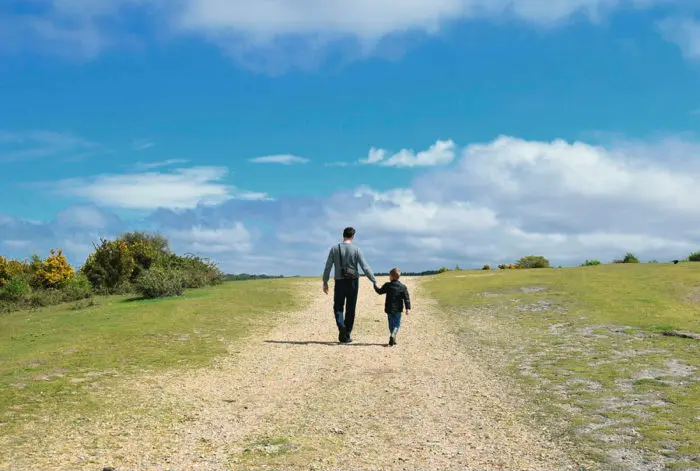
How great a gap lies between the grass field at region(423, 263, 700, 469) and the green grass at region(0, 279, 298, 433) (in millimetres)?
8353

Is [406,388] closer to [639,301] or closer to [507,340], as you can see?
[507,340]

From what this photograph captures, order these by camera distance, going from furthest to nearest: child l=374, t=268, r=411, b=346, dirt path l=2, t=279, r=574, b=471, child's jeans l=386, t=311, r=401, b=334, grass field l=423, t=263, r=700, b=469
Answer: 1. child's jeans l=386, t=311, r=401, b=334
2. child l=374, t=268, r=411, b=346
3. grass field l=423, t=263, r=700, b=469
4. dirt path l=2, t=279, r=574, b=471

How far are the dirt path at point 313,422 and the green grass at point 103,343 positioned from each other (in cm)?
100

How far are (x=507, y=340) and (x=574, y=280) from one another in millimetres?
17350

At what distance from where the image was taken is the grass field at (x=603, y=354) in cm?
884

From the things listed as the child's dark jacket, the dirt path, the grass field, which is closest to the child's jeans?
the child's dark jacket

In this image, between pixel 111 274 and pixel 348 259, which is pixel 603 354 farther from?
pixel 111 274

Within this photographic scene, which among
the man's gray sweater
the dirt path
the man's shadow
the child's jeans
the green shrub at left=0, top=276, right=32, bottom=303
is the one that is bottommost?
the dirt path

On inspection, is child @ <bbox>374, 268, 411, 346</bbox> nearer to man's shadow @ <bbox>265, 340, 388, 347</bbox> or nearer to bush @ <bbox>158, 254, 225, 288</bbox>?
man's shadow @ <bbox>265, 340, 388, 347</bbox>

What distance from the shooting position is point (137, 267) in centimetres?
4275

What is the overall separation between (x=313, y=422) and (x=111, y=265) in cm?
3700

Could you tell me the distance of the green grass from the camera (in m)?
11.4

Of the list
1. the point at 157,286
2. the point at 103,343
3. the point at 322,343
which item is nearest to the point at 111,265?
the point at 157,286

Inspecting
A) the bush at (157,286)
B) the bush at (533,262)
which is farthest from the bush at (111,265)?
the bush at (533,262)
